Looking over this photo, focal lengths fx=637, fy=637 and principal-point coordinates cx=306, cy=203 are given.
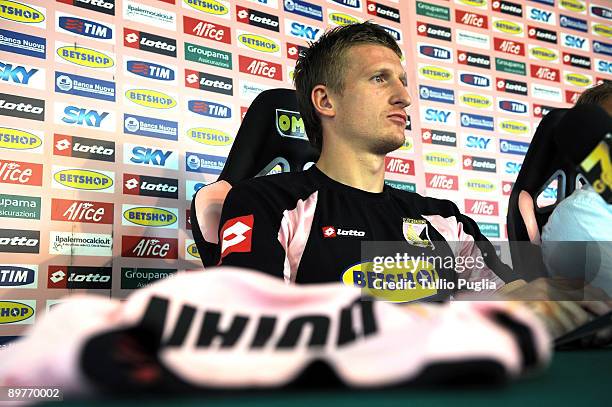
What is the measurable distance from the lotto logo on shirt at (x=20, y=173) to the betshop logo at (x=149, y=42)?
22.9 inches

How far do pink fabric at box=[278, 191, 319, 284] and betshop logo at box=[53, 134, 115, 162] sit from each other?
1137 millimetres

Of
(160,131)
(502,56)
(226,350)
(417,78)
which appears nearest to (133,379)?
(226,350)

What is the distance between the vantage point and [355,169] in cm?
149

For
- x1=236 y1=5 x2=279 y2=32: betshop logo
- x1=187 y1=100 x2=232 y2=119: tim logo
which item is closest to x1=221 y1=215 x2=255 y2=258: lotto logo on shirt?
x1=187 y1=100 x2=232 y2=119: tim logo

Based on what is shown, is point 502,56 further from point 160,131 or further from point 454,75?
point 160,131

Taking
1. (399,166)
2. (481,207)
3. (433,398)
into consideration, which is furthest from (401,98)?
(481,207)

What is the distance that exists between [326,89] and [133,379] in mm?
1364

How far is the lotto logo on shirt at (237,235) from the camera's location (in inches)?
45.8

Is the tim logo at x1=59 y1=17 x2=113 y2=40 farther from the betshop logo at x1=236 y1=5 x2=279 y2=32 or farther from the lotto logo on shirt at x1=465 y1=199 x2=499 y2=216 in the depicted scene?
the lotto logo on shirt at x1=465 y1=199 x2=499 y2=216

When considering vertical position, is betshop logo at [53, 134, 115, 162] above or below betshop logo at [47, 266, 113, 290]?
above

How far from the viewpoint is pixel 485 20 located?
3377mm

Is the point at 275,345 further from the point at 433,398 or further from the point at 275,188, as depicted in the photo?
the point at 275,188

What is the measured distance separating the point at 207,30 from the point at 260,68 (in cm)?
26

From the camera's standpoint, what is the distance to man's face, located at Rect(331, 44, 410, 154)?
151 centimetres
